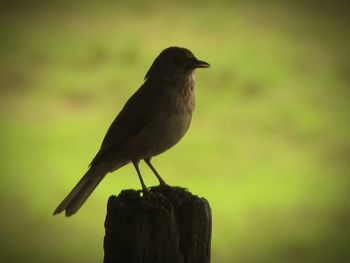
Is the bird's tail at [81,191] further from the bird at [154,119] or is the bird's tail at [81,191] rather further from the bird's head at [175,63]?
the bird's head at [175,63]

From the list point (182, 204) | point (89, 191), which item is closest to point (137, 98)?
point (89, 191)

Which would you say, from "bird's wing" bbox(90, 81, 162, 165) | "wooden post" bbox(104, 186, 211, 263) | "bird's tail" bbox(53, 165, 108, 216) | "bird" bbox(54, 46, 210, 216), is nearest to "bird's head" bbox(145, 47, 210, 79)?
"bird" bbox(54, 46, 210, 216)

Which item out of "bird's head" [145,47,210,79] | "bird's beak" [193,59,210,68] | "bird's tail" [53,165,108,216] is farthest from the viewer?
"bird's head" [145,47,210,79]

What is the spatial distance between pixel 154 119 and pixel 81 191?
36.1 inches

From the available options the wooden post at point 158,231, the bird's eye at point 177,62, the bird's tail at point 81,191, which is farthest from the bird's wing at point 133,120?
the wooden post at point 158,231

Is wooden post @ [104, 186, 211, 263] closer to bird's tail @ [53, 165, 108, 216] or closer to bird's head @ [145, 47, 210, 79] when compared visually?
bird's tail @ [53, 165, 108, 216]

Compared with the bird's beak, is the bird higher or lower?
lower

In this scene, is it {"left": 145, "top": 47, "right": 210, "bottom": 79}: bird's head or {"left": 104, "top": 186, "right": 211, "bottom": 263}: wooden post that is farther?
{"left": 145, "top": 47, "right": 210, "bottom": 79}: bird's head

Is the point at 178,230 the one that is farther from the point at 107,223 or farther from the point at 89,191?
the point at 89,191

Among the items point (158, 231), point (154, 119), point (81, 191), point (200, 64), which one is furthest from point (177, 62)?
point (158, 231)

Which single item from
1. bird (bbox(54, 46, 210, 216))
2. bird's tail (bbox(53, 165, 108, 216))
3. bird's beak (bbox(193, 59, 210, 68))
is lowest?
bird's tail (bbox(53, 165, 108, 216))

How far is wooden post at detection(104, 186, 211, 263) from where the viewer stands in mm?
3436

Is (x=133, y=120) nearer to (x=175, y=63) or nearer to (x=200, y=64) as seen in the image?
(x=175, y=63)

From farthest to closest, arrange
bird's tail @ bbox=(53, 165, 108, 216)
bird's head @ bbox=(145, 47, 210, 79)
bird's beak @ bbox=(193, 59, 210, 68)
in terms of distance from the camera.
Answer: bird's head @ bbox=(145, 47, 210, 79)
bird's beak @ bbox=(193, 59, 210, 68)
bird's tail @ bbox=(53, 165, 108, 216)
